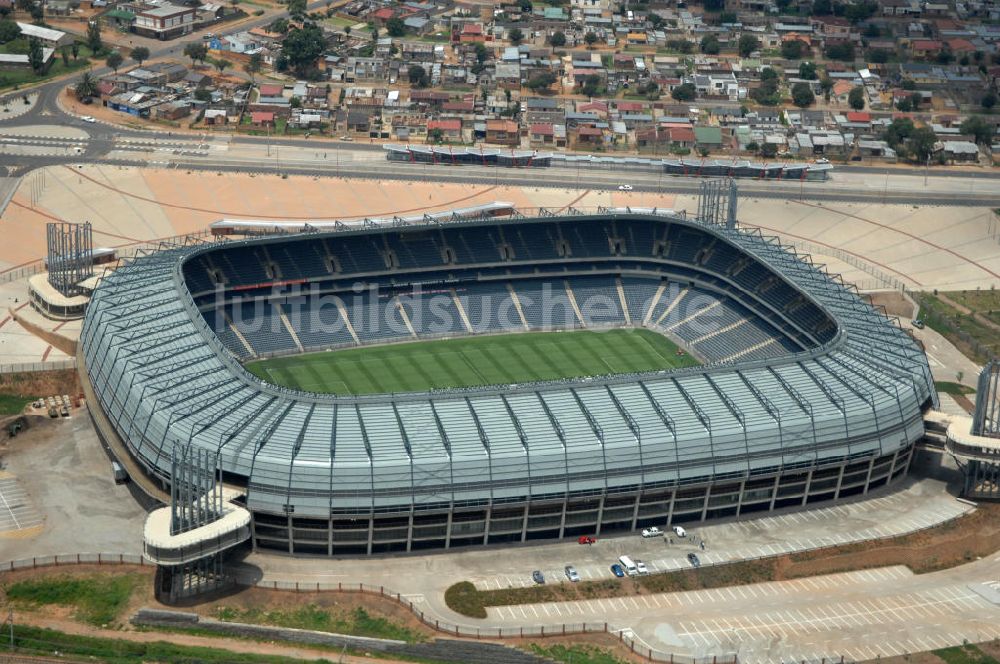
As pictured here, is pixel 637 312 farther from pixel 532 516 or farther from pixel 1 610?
pixel 1 610

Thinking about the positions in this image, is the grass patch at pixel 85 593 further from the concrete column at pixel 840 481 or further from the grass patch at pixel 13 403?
the concrete column at pixel 840 481

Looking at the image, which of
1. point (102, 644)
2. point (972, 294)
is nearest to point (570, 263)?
point (972, 294)

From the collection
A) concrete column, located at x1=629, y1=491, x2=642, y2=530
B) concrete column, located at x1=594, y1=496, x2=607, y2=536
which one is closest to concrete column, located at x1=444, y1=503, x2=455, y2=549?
concrete column, located at x1=594, y1=496, x2=607, y2=536

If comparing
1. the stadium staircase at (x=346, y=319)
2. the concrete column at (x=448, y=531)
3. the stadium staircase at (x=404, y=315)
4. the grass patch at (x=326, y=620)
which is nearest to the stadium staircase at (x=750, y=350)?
the stadium staircase at (x=404, y=315)

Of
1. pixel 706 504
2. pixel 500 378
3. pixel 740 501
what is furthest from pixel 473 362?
pixel 740 501

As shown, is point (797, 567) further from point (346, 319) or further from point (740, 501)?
point (346, 319)
